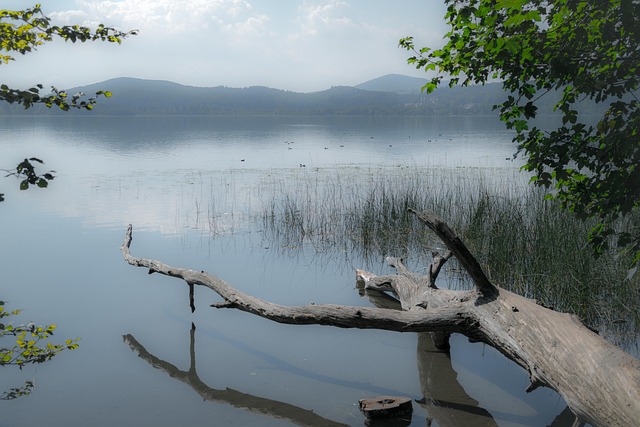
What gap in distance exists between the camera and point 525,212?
36.6 ft

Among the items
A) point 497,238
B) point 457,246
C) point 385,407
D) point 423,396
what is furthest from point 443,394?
point 497,238

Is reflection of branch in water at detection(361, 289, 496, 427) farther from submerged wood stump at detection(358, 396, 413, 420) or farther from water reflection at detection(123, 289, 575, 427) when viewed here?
submerged wood stump at detection(358, 396, 413, 420)

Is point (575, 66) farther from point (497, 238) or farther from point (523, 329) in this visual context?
point (497, 238)

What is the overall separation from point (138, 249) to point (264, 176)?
32.9 ft

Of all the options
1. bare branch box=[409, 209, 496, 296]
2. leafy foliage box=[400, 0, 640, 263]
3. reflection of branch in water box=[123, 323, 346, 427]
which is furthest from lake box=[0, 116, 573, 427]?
leafy foliage box=[400, 0, 640, 263]

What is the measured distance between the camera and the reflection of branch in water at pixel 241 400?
5.07 metres

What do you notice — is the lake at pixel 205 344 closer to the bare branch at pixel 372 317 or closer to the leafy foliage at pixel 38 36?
the bare branch at pixel 372 317

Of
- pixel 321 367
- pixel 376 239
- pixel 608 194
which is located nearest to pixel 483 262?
pixel 376 239

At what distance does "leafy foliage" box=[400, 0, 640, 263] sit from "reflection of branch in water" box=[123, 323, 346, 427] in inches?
101

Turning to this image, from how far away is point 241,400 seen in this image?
5.43 metres

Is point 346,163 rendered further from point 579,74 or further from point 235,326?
point 579,74

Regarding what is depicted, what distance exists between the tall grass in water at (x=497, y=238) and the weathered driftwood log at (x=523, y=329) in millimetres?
748

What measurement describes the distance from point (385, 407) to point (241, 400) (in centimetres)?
129

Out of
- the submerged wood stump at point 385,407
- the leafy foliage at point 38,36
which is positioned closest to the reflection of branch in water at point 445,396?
the submerged wood stump at point 385,407
